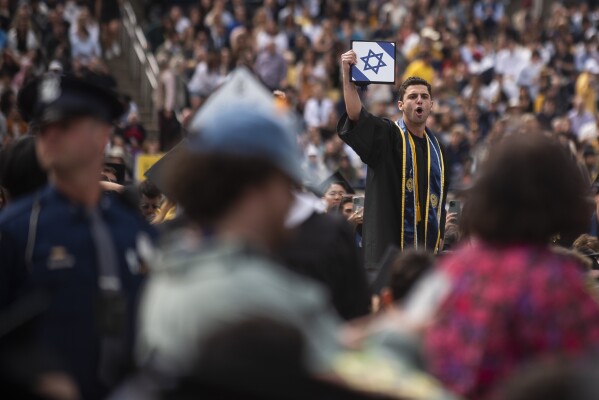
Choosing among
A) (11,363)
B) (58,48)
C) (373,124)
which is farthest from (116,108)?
(58,48)

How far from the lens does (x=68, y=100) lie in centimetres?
455

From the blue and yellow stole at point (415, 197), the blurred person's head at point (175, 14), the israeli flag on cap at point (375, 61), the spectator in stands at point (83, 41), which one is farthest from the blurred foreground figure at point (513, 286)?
the blurred person's head at point (175, 14)

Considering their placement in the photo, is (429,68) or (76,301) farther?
(429,68)

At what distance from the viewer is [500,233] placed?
3180 mm

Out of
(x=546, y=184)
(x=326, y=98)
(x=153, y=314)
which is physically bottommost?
(x=326, y=98)

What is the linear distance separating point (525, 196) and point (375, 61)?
223 inches

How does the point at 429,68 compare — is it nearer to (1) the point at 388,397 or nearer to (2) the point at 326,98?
(2) the point at 326,98

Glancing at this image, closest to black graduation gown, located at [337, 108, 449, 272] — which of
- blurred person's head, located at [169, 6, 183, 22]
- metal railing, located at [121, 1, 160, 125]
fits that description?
metal railing, located at [121, 1, 160, 125]

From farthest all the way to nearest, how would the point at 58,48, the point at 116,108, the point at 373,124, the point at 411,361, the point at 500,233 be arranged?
the point at 58,48
the point at 373,124
the point at 116,108
the point at 500,233
the point at 411,361

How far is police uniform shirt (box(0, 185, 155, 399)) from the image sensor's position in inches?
164

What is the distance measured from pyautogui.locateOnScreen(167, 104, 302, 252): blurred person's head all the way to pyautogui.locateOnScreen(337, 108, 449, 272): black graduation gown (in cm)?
562

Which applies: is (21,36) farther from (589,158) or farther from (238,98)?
(238,98)

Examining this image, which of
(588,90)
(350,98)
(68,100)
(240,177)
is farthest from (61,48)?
(240,177)

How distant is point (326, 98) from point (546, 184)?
19.7m
